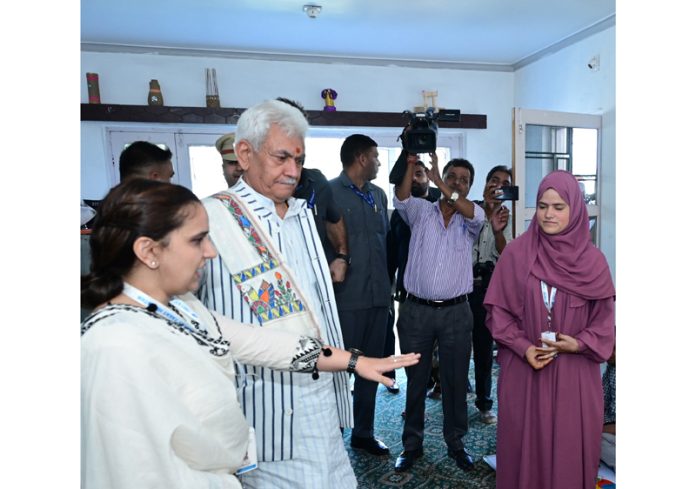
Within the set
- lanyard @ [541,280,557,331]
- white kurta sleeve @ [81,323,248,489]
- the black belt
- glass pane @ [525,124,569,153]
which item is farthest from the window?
white kurta sleeve @ [81,323,248,489]

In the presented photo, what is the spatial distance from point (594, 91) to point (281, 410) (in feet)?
13.9

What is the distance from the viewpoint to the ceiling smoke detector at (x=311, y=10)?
3.62 m

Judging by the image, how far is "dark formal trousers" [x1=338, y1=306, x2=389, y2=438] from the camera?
2.83 m

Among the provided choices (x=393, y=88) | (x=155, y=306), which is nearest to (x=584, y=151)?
(x=393, y=88)

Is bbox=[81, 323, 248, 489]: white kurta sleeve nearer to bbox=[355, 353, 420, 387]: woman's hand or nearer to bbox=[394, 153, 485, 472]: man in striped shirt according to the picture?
bbox=[355, 353, 420, 387]: woman's hand

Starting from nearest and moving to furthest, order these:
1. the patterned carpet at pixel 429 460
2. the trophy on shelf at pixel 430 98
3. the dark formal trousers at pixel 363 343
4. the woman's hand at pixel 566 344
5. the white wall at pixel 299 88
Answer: the woman's hand at pixel 566 344, the patterned carpet at pixel 429 460, the dark formal trousers at pixel 363 343, the white wall at pixel 299 88, the trophy on shelf at pixel 430 98

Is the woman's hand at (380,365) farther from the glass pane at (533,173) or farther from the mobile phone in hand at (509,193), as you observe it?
the glass pane at (533,173)

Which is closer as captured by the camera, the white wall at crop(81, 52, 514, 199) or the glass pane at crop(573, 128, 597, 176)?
the glass pane at crop(573, 128, 597, 176)

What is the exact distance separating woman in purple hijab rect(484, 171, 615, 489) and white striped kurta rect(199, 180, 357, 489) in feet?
2.92

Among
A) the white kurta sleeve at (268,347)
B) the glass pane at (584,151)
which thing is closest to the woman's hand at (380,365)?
the white kurta sleeve at (268,347)

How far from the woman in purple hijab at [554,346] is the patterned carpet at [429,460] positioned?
19.4 inches

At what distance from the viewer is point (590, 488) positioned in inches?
74.3
